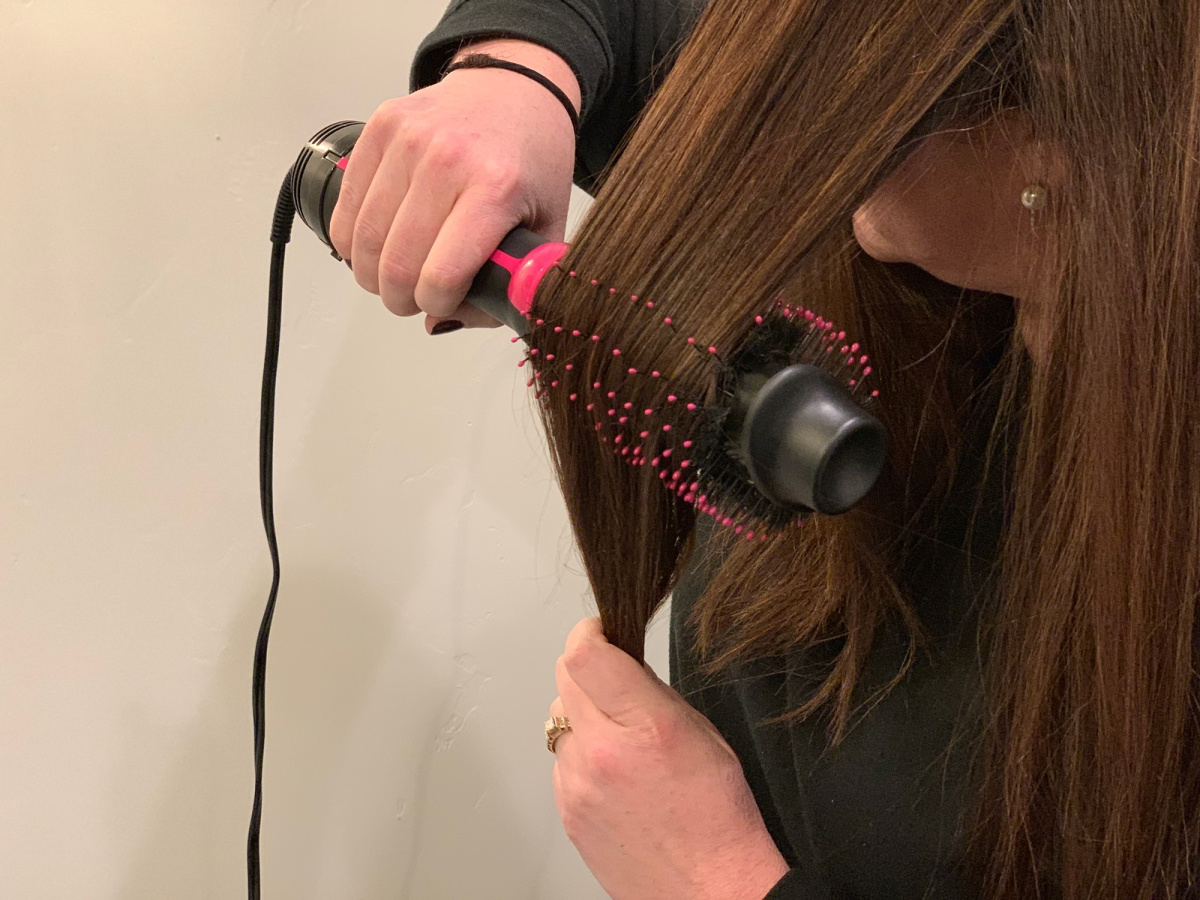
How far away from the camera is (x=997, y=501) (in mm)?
480

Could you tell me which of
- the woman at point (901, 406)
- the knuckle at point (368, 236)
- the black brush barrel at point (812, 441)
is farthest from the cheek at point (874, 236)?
the knuckle at point (368, 236)

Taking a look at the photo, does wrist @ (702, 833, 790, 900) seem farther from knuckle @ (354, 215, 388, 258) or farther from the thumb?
knuckle @ (354, 215, 388, 258)

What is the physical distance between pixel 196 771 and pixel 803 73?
2.24 ft

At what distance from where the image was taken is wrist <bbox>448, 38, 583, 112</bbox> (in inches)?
19.9

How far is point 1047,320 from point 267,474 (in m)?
0.52

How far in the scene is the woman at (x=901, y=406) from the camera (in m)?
0.31

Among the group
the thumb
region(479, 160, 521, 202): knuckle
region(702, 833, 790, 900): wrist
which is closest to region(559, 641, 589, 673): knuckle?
the thumb

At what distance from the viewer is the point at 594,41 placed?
55 centimetres

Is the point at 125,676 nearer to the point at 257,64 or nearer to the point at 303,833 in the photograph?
the point at 303,833

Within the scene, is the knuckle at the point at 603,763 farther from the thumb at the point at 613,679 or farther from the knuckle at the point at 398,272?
the knuckle at the point at 398,272

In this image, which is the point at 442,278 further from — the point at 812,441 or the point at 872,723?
the point at 872,723

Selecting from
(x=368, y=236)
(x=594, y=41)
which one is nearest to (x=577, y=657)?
(x=368, y=236)

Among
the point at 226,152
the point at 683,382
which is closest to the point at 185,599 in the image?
the point at 226,152

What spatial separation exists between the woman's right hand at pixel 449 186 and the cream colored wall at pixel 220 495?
24 cm
